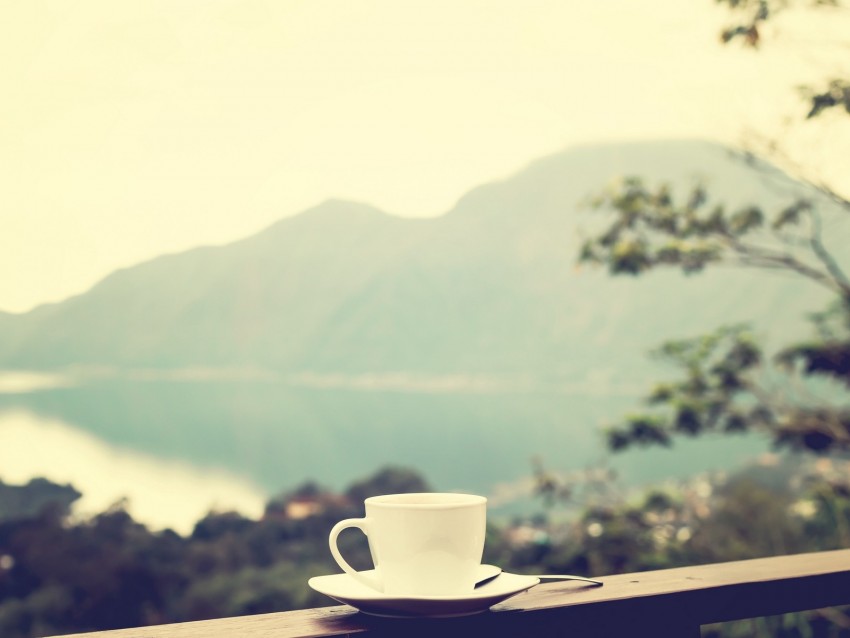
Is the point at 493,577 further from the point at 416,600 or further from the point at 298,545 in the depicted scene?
the point at 298,545

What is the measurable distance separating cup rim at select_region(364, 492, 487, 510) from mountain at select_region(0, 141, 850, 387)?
215 inches

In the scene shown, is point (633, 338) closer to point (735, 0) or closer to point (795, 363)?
point (795, 363)

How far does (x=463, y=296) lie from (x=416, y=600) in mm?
6236

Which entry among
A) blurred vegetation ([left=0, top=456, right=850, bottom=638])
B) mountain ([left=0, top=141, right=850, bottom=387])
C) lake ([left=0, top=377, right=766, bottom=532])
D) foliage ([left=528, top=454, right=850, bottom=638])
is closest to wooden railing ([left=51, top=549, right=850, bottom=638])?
foliage ([left=528, top=454, right=850, bottom=638])

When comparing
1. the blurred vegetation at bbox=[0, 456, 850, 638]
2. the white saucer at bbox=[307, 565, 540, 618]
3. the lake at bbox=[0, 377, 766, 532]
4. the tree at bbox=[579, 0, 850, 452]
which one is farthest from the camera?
the lake at bbox=[0, 377, 766, 532]

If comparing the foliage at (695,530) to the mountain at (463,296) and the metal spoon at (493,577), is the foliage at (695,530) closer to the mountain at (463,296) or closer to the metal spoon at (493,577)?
the mountain at (463,296)

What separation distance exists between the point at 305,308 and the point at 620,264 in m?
3.18

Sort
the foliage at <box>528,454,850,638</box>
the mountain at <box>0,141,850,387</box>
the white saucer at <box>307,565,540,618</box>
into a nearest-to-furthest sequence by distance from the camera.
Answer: the white saucer at <box>307,565,540,618</box>, the foliage at <box>528,454,850,638</box>, the mountain at <box>0,141,850,387</box>

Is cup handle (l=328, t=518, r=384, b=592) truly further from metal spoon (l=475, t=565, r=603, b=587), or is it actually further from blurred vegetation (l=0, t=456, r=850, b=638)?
blurred vegetation (l=0, t=456, r=850, b=638)

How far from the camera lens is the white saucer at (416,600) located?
2.09ft

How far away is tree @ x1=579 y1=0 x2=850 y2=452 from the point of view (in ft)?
12.5

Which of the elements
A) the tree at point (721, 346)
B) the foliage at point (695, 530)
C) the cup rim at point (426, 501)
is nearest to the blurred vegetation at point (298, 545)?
the foliage at point (695, 530)

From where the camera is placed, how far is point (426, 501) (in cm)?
73

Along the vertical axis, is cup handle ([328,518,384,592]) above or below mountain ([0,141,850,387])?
below
